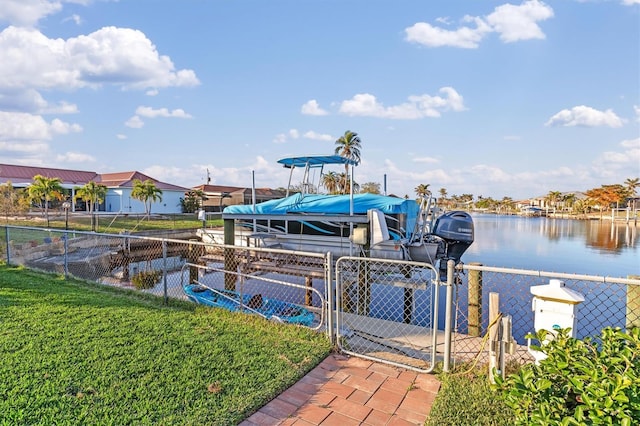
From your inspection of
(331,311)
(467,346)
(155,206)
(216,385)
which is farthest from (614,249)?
(155,206)

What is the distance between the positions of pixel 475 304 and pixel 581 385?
12.8 ft

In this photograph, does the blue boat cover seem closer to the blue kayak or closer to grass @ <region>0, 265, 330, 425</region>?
the blue kayak

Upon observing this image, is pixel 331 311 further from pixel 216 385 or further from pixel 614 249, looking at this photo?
pixel 614 249

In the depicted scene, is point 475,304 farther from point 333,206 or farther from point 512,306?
point 333,206

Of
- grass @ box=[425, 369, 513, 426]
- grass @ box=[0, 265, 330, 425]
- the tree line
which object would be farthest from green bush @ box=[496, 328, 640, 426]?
the tree line

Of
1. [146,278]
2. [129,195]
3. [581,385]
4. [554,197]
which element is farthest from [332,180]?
[554,197]

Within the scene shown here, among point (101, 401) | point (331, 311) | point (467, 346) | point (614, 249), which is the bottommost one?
point (614, 249)

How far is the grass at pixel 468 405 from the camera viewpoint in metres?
2.68

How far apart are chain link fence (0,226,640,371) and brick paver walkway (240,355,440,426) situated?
0.30 m

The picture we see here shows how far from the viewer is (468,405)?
288cm

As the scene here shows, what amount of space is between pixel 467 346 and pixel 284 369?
243cm

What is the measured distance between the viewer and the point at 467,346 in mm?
4461

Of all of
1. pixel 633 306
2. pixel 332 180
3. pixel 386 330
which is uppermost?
pixel 332 180

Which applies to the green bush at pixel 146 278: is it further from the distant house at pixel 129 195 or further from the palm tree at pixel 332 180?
the palm tree at pixel 332 180
